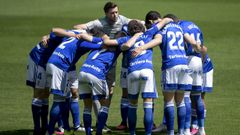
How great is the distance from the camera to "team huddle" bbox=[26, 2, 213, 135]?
41.5 ft

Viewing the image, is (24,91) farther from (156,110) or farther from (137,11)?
(137,11)

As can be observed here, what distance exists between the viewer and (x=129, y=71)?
1272 centimetres

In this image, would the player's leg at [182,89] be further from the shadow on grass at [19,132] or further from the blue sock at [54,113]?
the shadow on grass at [19,132]

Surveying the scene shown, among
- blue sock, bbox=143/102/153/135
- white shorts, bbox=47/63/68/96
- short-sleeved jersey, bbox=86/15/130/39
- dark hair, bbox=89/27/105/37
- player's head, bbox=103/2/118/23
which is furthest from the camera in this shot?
short-sleeved jersey, bbox=86/15/130/39

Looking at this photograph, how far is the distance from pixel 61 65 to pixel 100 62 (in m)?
0.73

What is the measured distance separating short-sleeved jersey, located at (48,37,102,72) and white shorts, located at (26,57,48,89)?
1.70 ft

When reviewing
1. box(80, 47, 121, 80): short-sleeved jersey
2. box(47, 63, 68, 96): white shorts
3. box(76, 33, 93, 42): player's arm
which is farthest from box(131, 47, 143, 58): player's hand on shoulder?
box(47, 63, 68, 96): white shorts

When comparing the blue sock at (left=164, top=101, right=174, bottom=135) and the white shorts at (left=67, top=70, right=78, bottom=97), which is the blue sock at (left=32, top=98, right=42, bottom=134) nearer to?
the white shorts at (left=67, top=70, right=78, bottom=97)

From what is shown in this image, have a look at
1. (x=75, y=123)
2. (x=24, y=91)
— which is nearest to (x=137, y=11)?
(x=24, y=91)

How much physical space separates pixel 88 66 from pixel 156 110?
401 centimetres

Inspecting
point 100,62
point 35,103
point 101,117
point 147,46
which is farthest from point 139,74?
point 35,103

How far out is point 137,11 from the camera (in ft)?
119

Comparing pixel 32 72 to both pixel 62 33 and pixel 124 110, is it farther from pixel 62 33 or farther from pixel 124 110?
pixel 124 110

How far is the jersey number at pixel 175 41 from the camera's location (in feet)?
42.2
